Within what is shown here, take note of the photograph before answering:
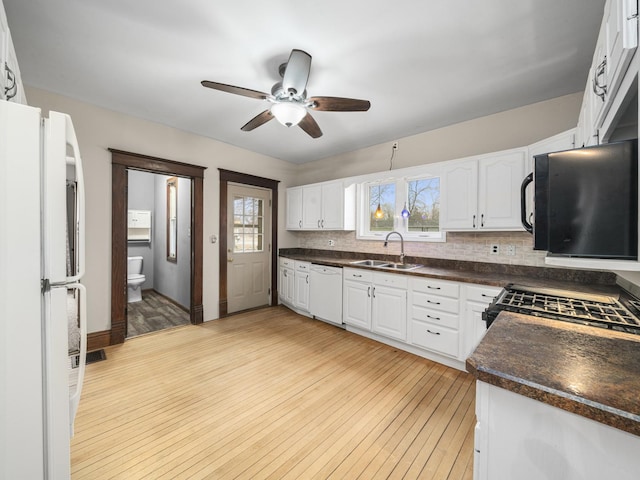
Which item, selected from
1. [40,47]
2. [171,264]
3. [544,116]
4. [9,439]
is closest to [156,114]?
[40,47]

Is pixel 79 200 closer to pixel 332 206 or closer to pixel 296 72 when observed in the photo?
pixel 296 72

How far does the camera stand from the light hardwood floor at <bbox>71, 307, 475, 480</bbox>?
1.51 m

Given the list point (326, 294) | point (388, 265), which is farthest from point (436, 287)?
point (326, 294)

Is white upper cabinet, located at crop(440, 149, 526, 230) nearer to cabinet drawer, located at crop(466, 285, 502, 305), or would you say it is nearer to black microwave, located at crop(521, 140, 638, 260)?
cabinet drawer, located at crop(466, 285, 502, 305)

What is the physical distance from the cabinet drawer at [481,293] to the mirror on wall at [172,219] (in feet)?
14.6

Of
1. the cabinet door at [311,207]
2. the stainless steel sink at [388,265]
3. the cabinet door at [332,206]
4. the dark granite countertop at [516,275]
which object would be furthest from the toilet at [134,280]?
the stainless steel sink at [388,265]

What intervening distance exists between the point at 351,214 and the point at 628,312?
121 inches

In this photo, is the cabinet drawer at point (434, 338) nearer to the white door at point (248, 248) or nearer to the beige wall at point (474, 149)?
the beige wall at point (474, 149)

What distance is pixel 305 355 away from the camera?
284 cm

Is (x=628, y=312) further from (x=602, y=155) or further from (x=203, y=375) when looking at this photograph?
(x=203, y=375)

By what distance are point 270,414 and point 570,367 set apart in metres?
1.82

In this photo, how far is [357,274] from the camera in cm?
339

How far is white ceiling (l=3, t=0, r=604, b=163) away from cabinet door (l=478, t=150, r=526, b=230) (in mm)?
644

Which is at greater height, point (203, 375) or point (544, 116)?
point (544, 116)
